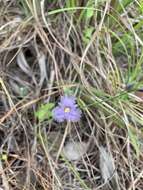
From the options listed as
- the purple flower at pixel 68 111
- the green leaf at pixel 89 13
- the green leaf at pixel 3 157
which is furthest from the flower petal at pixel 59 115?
the green leaf at pixel 89 13

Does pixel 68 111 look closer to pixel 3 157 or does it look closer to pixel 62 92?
pixel 62 92

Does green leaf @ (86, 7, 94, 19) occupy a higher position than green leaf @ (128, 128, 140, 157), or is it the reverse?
green leaf @ (86, 7, 94, 19)

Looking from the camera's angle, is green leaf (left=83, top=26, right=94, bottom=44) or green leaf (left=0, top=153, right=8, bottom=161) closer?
green leaf (left=0, top=153, right=8, bottom=161)

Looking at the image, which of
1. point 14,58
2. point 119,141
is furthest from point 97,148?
point 14,58

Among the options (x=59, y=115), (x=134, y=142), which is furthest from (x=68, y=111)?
(x=134, y=142)

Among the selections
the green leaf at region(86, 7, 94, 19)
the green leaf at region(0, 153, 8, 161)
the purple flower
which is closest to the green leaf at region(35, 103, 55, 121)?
the purple flower

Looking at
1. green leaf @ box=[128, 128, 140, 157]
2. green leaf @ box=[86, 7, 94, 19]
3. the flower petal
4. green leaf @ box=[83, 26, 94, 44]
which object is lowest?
green leaf @ box=[128, 128, 140, 157]

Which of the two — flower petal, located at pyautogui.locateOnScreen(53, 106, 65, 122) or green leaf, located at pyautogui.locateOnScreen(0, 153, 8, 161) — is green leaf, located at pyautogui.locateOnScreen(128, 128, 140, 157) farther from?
Result: green leaf, located at pyautogui.locateOnScreen(0, 153, 8, 161)
